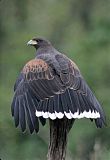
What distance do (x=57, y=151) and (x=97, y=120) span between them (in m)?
0.90

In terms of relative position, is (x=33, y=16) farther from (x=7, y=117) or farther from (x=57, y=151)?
(x=57, y=151)

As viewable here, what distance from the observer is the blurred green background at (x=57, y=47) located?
618 inches

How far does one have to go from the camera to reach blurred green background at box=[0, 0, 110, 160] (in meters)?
15.7

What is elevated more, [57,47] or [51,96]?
[57,47]

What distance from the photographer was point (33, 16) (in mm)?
26828

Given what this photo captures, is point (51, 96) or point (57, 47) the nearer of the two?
point (51, 96)

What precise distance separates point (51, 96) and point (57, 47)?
54.0ft

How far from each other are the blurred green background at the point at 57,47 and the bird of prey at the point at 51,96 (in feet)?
4.45

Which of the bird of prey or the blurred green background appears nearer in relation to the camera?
the bird of prey

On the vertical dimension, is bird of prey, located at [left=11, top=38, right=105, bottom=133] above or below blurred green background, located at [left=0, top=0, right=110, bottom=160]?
below

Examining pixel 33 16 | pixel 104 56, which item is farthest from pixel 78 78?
pixel 33 16

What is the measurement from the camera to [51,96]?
8.78m

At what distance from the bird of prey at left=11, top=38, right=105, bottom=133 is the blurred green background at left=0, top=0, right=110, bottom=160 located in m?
1.35

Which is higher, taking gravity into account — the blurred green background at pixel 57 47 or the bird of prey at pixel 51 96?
the blurred green background at pixel 57 47
